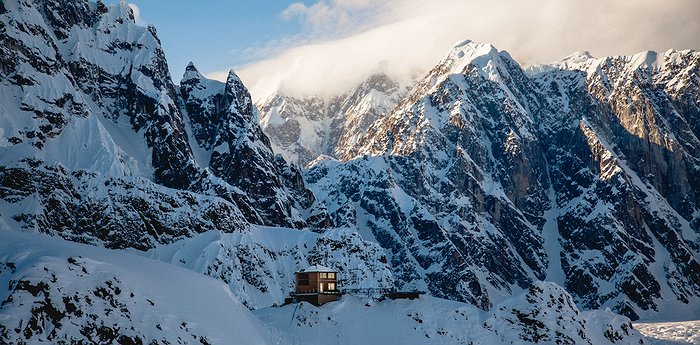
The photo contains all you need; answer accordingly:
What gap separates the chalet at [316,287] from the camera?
11750 centimetres

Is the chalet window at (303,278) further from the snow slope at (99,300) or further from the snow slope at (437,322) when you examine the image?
the snow slope at (99,300)

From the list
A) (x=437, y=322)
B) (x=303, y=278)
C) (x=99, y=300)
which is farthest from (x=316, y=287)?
(x=99, y=300)

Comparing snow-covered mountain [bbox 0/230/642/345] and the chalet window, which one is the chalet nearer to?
the chalet window

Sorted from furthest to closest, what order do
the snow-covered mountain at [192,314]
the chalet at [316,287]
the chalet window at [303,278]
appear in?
1. the chalet window at [303,278]
2. the chalet at [316,287]
3. the snow-covered mountain at [192,314]

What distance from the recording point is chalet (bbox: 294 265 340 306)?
117500 millimetres

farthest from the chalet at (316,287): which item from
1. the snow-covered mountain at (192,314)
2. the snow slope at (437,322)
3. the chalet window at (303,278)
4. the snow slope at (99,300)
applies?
the snow slope at (99,300)

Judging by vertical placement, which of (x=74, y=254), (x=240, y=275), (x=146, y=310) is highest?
(x=240, y=275)

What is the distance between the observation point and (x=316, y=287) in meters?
119

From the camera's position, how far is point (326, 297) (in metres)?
118

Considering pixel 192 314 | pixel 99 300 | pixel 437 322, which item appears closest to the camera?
pixel 99 300

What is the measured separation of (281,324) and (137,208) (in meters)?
102

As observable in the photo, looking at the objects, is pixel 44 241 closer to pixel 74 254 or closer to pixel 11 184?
pixel 74 254

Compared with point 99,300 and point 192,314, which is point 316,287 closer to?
point 192,314

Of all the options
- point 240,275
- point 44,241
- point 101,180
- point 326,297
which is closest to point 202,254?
point 240,275
